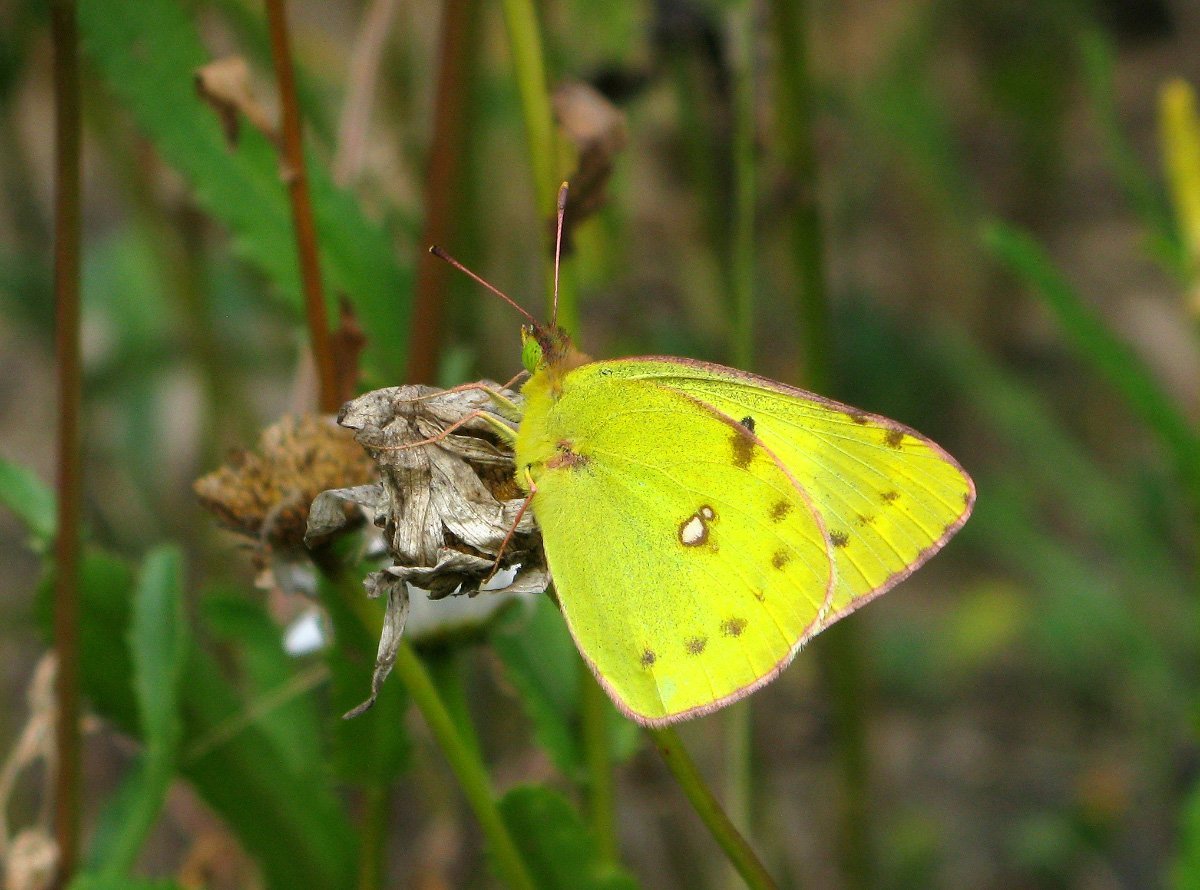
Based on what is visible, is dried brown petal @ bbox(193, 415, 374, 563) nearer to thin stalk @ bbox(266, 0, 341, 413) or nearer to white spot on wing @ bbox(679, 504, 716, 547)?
thin stalk @ bbox(266, 0, 341, 413)

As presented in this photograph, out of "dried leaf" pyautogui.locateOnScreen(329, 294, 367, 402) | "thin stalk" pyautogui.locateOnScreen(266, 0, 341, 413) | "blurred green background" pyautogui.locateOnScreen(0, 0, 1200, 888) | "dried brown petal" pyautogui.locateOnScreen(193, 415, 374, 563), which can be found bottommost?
"blurred green background" pyautogui.locateOnScreen(0, 0, 1200, 888)

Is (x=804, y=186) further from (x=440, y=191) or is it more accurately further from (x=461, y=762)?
(x=461, y=762)

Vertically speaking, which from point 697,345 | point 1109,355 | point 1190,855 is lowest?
point 697,345

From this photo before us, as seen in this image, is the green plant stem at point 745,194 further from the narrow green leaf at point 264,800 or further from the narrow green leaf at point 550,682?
the narrow green leaf at point 264,800

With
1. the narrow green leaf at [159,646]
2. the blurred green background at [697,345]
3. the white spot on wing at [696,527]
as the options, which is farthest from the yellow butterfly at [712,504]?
the narrow green leaf at [159,646]

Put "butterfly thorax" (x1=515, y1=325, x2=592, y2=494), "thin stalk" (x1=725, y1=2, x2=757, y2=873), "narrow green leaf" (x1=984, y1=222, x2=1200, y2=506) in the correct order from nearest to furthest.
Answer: "butterfly thorax" (x1=515, y1=325, x2=592, y2=494) → "narrow green leaf" (x1=984, y1=222, x2=1200, y2=506) → "thin stalk" (x1=725, y1=2, x2=757, y2=873)

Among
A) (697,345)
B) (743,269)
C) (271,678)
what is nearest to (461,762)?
(271,678)

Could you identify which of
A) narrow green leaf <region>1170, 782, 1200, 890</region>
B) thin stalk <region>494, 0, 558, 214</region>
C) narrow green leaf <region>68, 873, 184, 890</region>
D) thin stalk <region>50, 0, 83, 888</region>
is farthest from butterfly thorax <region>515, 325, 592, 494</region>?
narrow green leaf <region>1170, 782, 1200, 890</region>
